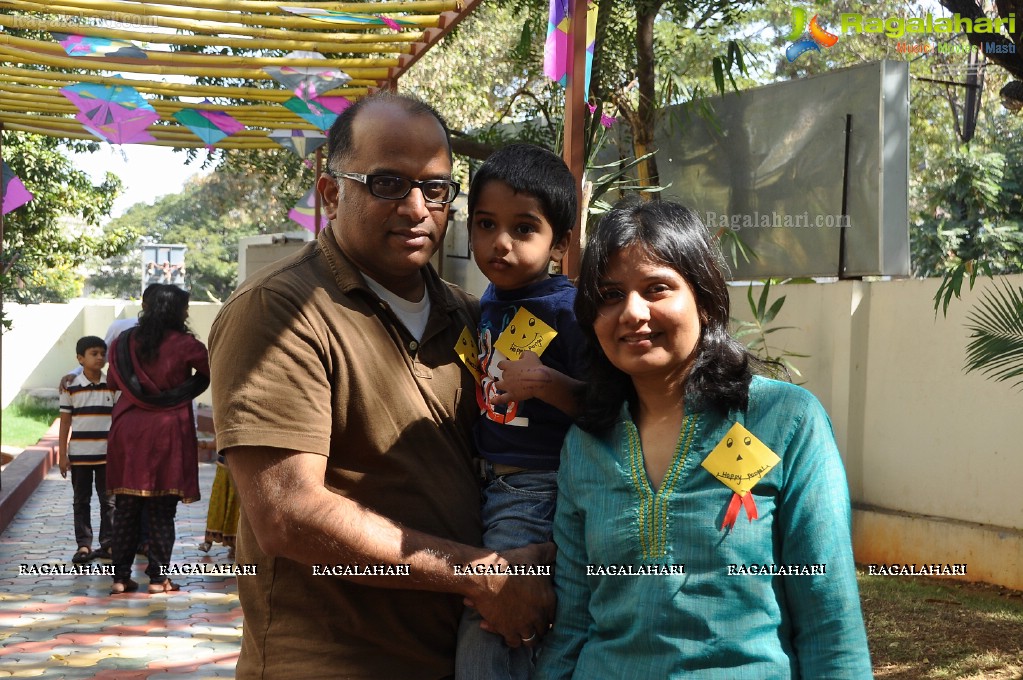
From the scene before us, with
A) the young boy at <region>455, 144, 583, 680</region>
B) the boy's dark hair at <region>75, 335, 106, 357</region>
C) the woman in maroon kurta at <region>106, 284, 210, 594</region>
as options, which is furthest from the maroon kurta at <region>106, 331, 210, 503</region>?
the young boy at <region>455, 144, 583, 680</region>

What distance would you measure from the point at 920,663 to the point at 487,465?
A: 3.63 m

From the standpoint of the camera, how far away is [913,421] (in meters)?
7.48

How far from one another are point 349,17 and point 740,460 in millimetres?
4490

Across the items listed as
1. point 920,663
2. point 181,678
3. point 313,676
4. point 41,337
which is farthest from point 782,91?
point 41,337

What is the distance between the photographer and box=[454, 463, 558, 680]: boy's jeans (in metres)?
2.18

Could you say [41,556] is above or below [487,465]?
below

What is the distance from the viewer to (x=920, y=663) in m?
5.17

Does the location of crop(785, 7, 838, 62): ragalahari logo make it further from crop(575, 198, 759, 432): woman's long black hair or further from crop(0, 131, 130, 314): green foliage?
→ crop(0, 131, 130, 314): green foliage

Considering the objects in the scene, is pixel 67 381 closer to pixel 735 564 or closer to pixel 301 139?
pixel 301 139

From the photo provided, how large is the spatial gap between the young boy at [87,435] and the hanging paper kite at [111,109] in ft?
5.05

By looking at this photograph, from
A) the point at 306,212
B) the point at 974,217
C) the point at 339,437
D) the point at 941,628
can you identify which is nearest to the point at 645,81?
the point at 306,212

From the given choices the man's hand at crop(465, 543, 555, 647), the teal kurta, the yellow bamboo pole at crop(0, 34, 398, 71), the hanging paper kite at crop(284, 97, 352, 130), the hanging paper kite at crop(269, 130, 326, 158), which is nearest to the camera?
the teal kurta

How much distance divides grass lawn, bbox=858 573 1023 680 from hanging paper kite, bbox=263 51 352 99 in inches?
179

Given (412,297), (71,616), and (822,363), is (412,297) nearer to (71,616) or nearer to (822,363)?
(71,616)
